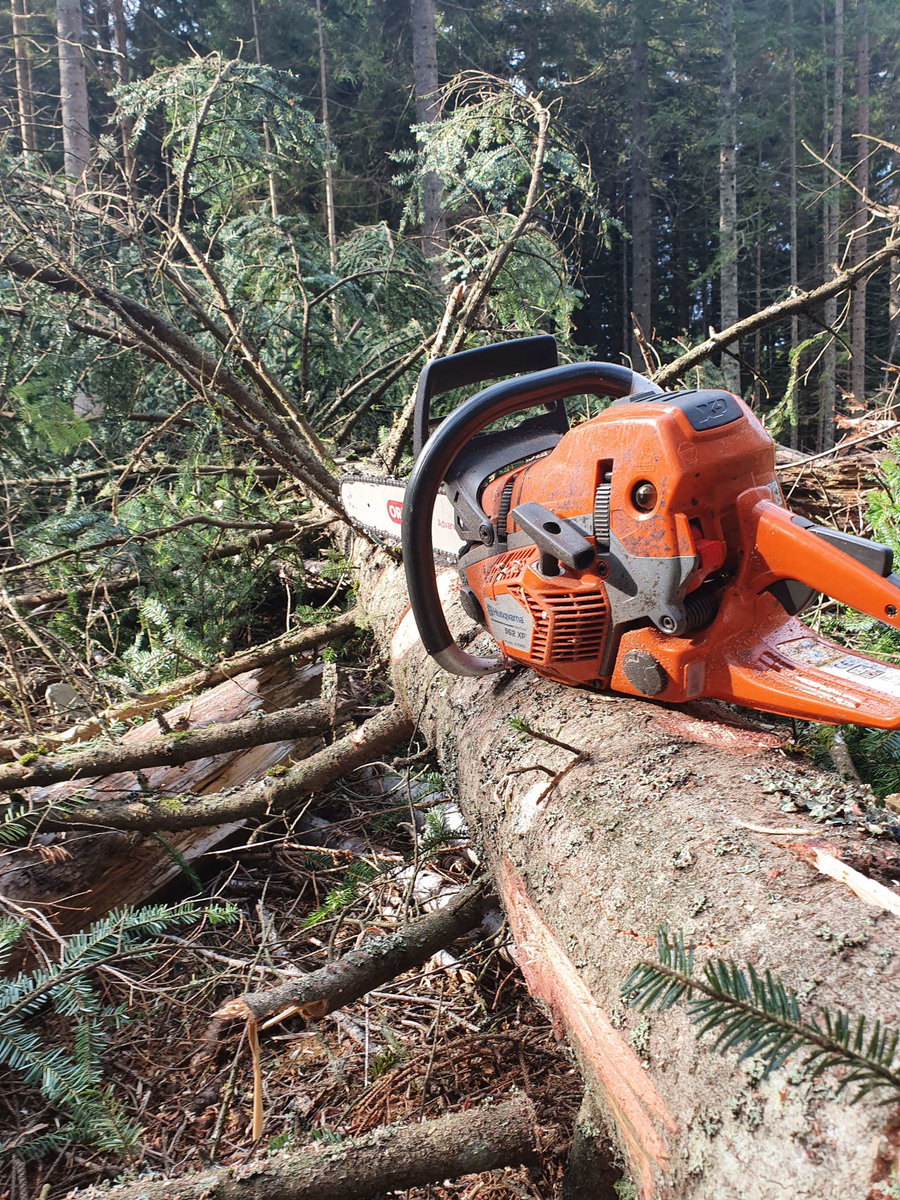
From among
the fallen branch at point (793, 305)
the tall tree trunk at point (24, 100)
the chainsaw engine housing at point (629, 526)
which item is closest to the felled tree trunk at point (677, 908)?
the chainsaw engine housing at point (629, 526)

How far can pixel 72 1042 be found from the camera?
1.64 metres

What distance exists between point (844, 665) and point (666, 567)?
Answer: 0.34m

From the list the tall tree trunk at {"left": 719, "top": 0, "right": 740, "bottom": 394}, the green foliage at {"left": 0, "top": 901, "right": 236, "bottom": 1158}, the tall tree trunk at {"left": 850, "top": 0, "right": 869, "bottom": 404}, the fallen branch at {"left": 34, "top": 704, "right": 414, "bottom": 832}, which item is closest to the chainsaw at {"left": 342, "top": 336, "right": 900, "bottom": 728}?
the fallen branch at {"left": 34, "top": 704, "right": 414, "bottom": 832}

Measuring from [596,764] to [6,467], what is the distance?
2.89 meters

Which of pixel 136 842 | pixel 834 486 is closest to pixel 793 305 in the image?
pixel 834 486

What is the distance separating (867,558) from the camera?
117 centimetres

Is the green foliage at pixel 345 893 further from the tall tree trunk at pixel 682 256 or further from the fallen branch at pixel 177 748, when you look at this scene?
the tall tree trunk at pixel 682 256

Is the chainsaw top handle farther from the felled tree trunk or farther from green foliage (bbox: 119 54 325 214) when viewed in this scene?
green foliage (bbox: 119 54 325 214)

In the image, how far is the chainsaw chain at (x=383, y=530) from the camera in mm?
2214

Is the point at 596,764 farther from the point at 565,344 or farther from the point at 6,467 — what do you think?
the point at 565,344

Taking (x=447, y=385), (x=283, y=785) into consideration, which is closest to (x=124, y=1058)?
(x=283, y=785)

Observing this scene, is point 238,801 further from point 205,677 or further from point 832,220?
point 832,220

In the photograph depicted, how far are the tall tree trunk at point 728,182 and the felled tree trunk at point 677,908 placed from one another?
10622 millimetres

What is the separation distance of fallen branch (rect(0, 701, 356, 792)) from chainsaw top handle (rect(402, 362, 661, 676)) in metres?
0.72
